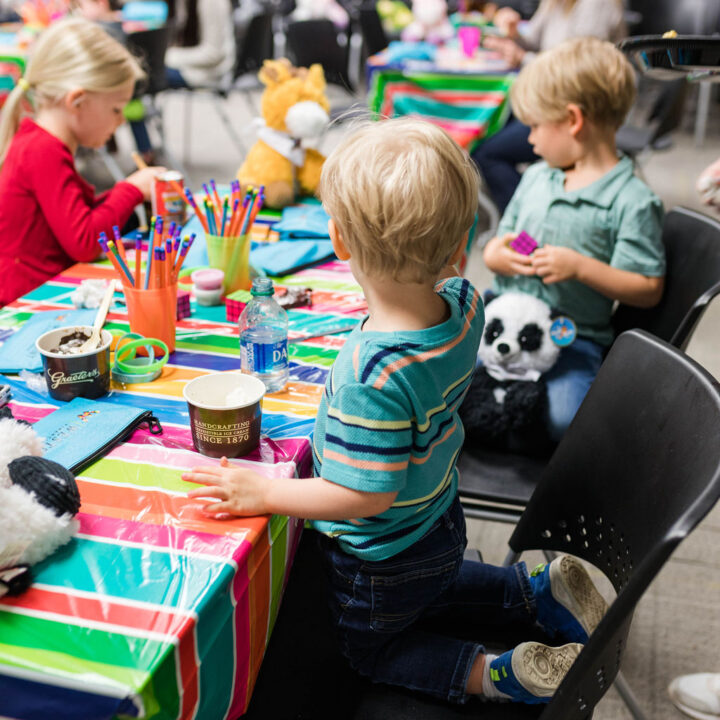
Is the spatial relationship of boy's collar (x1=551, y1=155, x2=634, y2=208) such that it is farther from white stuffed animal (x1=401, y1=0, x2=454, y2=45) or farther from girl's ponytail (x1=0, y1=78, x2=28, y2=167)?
white stuffed animal (x1=401, y1=0, x2=454, y2=45)

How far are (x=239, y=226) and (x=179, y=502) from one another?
708 mm

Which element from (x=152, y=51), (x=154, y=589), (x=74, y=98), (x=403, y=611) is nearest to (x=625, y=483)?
(x=403, y=611)

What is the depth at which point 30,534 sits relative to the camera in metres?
0.73

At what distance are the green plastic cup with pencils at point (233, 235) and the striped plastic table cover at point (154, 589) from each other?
331mm

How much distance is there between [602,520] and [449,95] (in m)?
3.01

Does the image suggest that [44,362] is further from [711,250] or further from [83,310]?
[711,250]

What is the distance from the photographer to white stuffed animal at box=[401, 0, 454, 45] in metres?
4.27

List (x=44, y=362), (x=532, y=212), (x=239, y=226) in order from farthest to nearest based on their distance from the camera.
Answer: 1. (x=532, y=212)
2. (x=239, y=226)
3. (x=44, y=362)

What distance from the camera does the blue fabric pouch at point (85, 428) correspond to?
915 millimetres

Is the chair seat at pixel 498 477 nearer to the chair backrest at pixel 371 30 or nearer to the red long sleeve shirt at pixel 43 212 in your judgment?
the red long sleeve shirt at pixel 43 212

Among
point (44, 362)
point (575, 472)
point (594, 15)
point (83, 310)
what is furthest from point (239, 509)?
point (594, 15)

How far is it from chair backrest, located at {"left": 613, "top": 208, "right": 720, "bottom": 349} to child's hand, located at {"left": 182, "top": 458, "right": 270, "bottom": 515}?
2.95 ft

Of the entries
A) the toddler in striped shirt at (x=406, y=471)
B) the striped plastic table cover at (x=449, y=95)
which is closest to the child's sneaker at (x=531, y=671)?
the toddler in striped shirt at (x=406, y=471)

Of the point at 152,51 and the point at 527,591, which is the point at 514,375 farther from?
the point at 152,51
